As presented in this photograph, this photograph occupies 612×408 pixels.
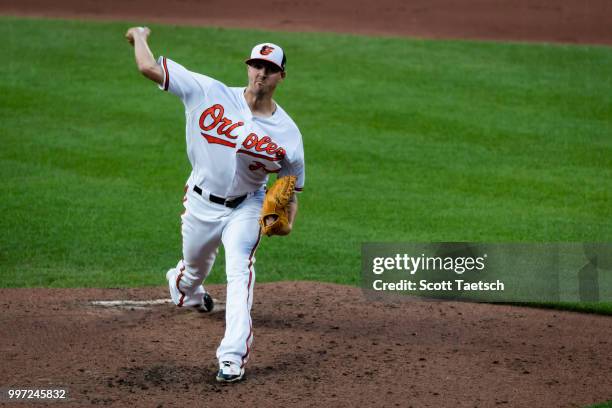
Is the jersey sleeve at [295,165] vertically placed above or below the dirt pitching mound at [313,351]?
above

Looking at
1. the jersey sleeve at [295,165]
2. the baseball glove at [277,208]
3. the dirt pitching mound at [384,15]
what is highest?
the dirt pitching mound at [384,15]

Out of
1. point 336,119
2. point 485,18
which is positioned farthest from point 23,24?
point 485,18

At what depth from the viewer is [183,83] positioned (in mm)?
5855

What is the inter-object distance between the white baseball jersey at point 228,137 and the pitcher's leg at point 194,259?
0.83 ft

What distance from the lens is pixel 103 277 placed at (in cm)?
780

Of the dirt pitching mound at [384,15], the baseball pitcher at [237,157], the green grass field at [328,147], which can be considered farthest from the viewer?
the dirt pitching mound at [384,15]

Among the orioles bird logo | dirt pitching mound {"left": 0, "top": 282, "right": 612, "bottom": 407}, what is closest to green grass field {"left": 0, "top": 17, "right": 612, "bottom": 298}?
dirt pitching mound {"left": 0, "top": 282, "right": 612, "bottom": 407}

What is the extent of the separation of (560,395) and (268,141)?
221 centimetres

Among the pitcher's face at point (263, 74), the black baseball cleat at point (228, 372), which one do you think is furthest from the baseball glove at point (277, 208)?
the black baseball cleat at point (228, 372)

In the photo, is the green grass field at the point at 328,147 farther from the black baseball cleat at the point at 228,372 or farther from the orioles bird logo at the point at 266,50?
the orioles bird logo at the point at 266,50

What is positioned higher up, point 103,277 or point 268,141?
point 268,141

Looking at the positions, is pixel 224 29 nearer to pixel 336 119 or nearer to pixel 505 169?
pixel 336 119

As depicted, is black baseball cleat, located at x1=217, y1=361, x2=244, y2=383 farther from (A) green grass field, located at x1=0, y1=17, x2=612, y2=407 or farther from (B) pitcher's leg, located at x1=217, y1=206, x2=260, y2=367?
(A) green grass field, located at x1=0, y1=17, x2=612, y2=407

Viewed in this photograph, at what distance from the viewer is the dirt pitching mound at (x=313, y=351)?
534 centimetres
